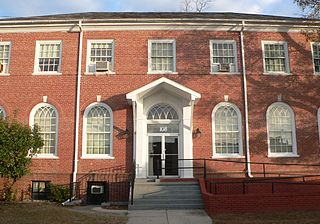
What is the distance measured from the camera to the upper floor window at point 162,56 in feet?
60.0

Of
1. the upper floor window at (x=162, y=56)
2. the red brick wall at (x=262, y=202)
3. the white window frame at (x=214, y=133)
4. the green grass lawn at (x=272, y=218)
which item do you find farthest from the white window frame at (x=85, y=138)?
the green grass lawn at (x=272, y=218)

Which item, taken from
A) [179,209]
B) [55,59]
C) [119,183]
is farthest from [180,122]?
[55,59]

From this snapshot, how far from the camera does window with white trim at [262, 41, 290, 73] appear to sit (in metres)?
18.6

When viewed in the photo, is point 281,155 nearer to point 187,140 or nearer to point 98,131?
point 187,140

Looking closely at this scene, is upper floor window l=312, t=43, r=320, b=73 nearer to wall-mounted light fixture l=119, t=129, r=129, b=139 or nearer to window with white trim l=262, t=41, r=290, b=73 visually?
window with white trim l=262, t=41, r=290, b=73

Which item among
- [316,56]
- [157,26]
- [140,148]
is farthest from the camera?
[316,56]

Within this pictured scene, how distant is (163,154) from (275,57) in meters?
7.84

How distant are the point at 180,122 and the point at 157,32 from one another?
4.93 m

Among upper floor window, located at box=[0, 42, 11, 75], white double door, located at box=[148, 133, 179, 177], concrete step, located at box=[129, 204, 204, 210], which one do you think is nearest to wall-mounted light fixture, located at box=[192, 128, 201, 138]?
white double door, located at box=[148, 133, 179, 177]

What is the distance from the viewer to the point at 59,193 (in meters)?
16.2

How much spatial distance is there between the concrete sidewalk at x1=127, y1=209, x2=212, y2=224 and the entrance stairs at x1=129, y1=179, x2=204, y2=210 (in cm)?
52

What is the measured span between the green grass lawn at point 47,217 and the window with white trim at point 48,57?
8033 mm

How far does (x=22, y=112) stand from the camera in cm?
1778

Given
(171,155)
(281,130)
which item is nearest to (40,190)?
(171,155)
